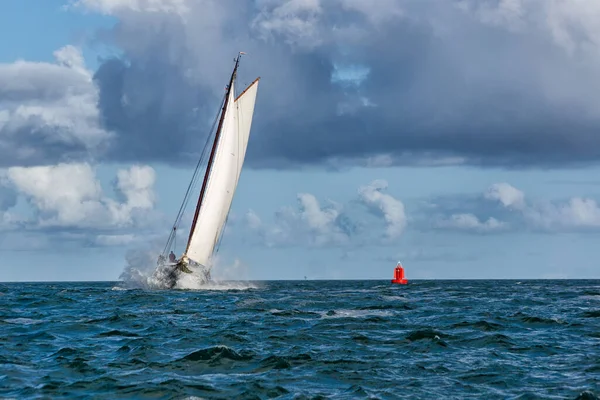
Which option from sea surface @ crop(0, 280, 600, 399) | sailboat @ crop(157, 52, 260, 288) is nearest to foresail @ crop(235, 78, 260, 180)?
sailboat @ crop(157, 52, 260, 288)

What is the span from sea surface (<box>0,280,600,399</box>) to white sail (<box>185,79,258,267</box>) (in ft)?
104

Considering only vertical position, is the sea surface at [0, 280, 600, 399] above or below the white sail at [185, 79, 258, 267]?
below

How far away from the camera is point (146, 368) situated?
78.4 ft

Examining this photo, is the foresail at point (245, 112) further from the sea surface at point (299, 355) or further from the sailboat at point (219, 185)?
the sea surface at point (299, 355)

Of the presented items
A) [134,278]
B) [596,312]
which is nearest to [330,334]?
[596,312]

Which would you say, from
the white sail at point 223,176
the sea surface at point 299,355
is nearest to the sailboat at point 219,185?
the white sail at point 223,176

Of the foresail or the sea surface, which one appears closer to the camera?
the sea surface

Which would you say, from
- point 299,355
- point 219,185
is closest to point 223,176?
point 219,185

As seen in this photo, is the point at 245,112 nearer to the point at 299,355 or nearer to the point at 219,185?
the point at 219,185

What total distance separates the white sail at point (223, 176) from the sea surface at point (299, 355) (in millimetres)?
31712

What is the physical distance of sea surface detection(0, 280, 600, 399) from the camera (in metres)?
21.3

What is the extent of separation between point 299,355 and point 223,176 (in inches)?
1942

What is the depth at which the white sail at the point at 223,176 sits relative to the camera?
243ft

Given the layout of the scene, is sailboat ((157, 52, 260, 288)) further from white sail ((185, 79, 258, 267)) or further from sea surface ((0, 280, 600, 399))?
sea surface ((0, 280, 600, 399))
